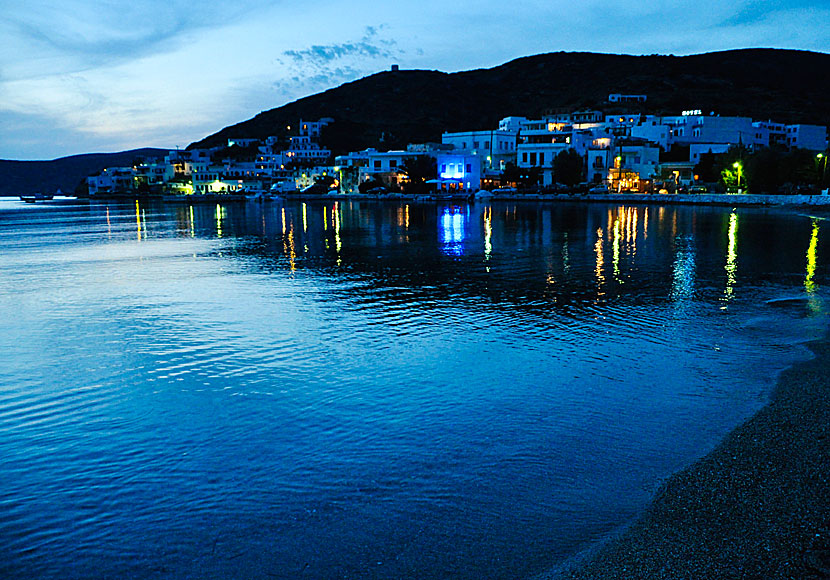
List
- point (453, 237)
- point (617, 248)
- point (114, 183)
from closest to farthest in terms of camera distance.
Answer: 1. point (617, 248)
2. point (453, 237)
3. point (114, 183)

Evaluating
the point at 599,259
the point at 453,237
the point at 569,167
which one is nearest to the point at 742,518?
the point at 599,259

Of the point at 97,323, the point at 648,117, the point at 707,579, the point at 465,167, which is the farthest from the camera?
the point at 648,117

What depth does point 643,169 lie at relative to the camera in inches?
3898

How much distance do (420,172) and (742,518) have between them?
110604mm

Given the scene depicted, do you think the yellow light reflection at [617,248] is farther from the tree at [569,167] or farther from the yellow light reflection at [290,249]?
the tree at [569,167]

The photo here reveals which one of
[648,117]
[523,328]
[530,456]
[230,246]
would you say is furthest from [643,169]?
[530,456]

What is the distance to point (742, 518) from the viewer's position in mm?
5605

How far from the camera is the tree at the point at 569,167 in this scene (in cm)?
9362

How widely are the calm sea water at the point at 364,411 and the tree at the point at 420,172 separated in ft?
308

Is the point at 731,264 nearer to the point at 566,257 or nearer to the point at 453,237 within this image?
the point at 566,257

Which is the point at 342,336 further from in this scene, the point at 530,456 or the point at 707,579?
the point at 707,579

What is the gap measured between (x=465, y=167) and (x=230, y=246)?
7551cm

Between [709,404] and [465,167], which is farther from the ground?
[465,167]

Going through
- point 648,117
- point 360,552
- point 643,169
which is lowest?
point 360,552
